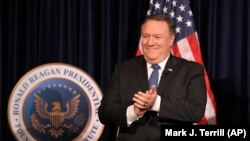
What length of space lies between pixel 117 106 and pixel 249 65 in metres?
1.60

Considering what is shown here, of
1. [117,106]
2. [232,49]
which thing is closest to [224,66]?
[232,49]

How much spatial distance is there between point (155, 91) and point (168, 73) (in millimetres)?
210

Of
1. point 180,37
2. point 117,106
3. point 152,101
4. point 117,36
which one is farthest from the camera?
point 117,36

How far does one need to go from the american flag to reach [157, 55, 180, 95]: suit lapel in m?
0.99

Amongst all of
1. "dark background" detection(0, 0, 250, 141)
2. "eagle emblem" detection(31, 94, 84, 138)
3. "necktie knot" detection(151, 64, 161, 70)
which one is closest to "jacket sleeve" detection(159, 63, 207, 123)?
"necktie knot" detection(151, 64, 161, 70)

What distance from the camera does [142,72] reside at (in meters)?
2.11

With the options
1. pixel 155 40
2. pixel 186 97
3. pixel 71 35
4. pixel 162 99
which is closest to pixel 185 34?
pixel 71 35

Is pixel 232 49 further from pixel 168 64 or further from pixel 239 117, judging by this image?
pixel 168 64

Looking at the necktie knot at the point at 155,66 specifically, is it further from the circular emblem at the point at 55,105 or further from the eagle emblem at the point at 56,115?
the eagle emblem at the point at 56,115

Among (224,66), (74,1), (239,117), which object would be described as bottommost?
(239,117)

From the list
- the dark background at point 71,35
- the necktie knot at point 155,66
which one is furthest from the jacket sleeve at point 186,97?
the dark background at point 71,35

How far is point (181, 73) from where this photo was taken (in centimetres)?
206

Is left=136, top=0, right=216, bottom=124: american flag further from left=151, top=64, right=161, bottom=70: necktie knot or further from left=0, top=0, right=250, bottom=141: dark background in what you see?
left=151, top=64, right=161, bottom=70: necktie knot

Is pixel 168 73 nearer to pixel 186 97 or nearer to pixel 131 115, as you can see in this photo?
pixel 186 97
